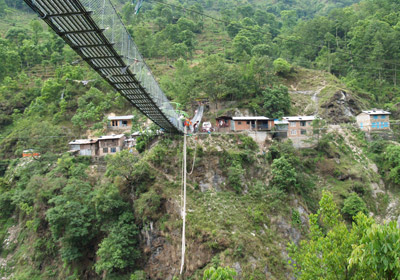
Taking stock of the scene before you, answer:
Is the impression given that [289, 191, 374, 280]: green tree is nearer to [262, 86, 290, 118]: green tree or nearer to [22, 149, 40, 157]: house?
[262, 86, 290, 118]: green tree

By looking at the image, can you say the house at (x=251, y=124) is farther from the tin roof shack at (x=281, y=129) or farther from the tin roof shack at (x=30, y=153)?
the tin roof shack at (x=30, y=153)

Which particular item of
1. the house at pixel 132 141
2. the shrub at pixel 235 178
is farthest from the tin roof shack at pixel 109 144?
the shrub at pixel 235 178

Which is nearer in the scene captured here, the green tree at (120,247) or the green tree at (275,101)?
the green tree at (120,247)

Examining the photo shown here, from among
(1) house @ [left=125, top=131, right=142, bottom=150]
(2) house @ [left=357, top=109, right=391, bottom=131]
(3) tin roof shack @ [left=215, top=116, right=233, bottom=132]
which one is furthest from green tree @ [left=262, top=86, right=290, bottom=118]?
(1) house @ [left=125, top=131, right=142, bottom=150]

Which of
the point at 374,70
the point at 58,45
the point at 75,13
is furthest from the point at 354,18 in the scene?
the point at 75,13

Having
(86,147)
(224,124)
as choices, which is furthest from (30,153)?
(224,124)
